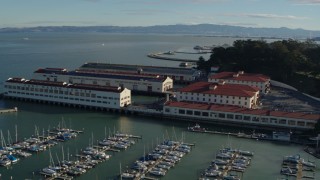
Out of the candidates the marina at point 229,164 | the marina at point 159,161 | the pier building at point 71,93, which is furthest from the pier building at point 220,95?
the marina at point 229,164

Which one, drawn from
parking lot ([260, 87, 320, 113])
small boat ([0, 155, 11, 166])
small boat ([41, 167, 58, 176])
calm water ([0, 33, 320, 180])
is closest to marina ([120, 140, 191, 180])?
calm water ([0, 33, 320, 180])

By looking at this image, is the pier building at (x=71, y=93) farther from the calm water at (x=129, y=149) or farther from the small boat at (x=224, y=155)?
the small boat at (x=224, y=155)

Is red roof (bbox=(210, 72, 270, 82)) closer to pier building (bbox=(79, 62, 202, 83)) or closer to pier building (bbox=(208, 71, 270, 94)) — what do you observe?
pier building (bbox=(208, 71, 270, 94))

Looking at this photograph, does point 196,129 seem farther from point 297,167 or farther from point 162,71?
point 162,71

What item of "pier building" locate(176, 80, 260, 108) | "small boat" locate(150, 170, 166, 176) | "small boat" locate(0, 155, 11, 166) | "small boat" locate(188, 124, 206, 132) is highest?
"pier building" locate(176, 80, 260, 108)

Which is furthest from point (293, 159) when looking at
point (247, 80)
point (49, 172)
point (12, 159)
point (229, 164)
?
point (247, 80)

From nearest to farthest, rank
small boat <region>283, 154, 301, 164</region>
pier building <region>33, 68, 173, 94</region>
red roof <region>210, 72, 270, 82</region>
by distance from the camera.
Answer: small boat <region>283, 154, 301, 164</region> < red roof <region>210, 72, 270, 82</region> < pier building <region>33, 68, 173, 94</region>

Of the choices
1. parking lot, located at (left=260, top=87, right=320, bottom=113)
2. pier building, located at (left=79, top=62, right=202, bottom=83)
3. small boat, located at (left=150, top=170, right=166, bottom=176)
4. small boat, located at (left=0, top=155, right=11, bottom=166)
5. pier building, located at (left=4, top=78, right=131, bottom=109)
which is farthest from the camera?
pier building, located at (left=79, top=62, right=202, bottom=83)
